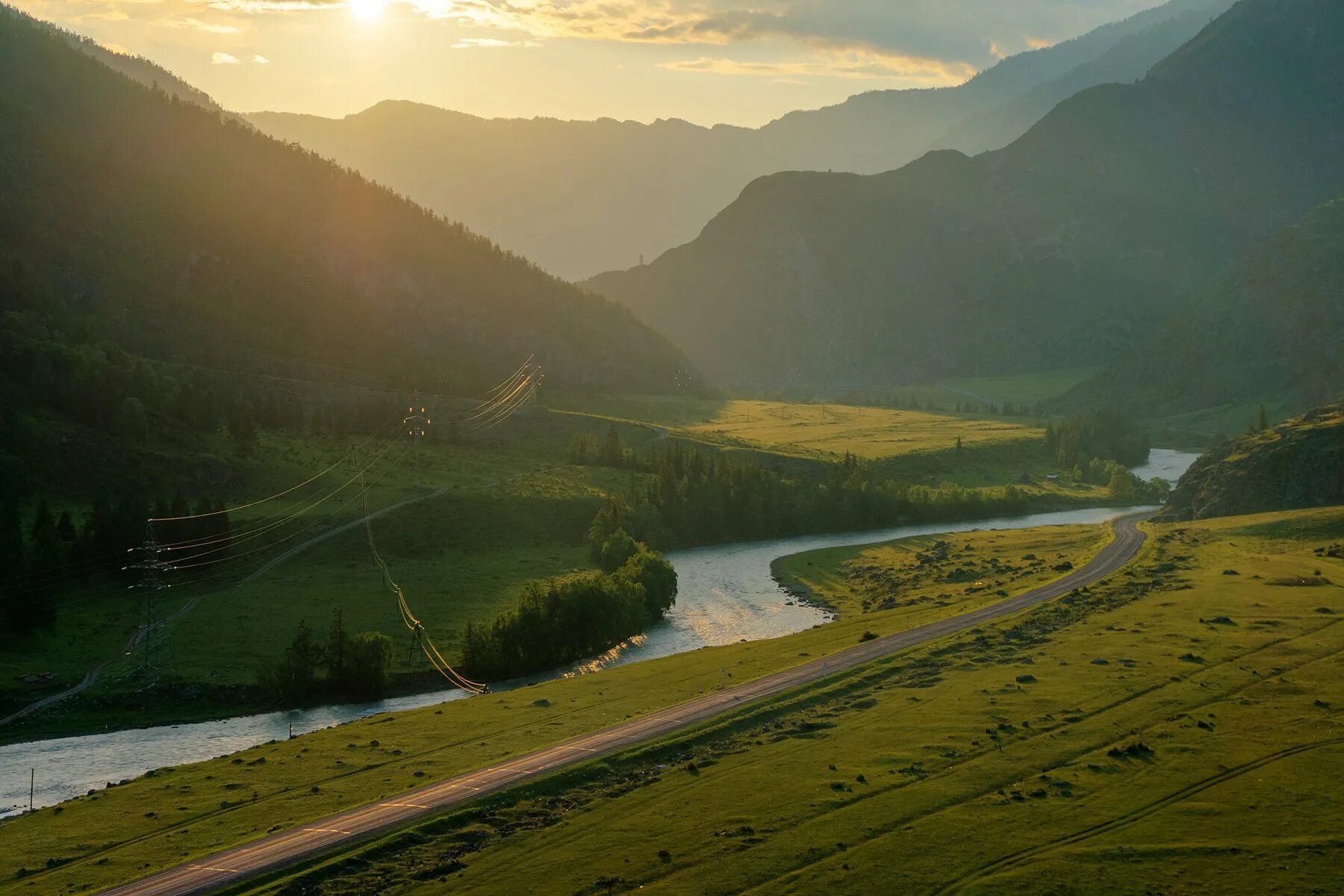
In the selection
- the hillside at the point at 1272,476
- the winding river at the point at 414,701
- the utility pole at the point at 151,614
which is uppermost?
the hillside at the point at 1272,476

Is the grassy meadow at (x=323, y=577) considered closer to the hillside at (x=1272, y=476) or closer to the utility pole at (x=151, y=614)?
the utility pole at (x=151, y=614)

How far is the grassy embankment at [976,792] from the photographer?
51.1 m

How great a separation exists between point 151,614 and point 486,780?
4959 centimetres

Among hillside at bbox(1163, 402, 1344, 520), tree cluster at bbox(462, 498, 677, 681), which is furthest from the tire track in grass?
hillside at bbox(1163, 402, 1344, 520)

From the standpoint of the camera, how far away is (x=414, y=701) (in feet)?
318

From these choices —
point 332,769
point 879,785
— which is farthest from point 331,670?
point 879,785

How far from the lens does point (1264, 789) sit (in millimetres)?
57188

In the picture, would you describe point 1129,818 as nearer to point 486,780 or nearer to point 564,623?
point 486,780

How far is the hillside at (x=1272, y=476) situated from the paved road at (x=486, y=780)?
59867 millimetres

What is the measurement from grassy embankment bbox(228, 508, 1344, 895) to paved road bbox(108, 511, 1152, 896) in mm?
1942

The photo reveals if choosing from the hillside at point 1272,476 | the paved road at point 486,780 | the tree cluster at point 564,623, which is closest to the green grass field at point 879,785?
the paved road at point 486,780

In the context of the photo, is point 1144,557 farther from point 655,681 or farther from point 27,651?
point 27,651

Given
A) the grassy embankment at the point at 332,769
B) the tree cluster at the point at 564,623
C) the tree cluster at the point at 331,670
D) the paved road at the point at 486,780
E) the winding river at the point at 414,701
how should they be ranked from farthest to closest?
1. the tree cluster at the point at 564,623
2. the tree cluster at the point at 331,670
3. the winding river at the point at 414,701
4. the grassy embankment at the point at 332,769
5. the paved road at the point at 486,780

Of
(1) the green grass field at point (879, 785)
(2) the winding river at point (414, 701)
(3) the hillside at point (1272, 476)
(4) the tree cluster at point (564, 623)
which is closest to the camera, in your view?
(1) the green grass field at point (879, 785)
